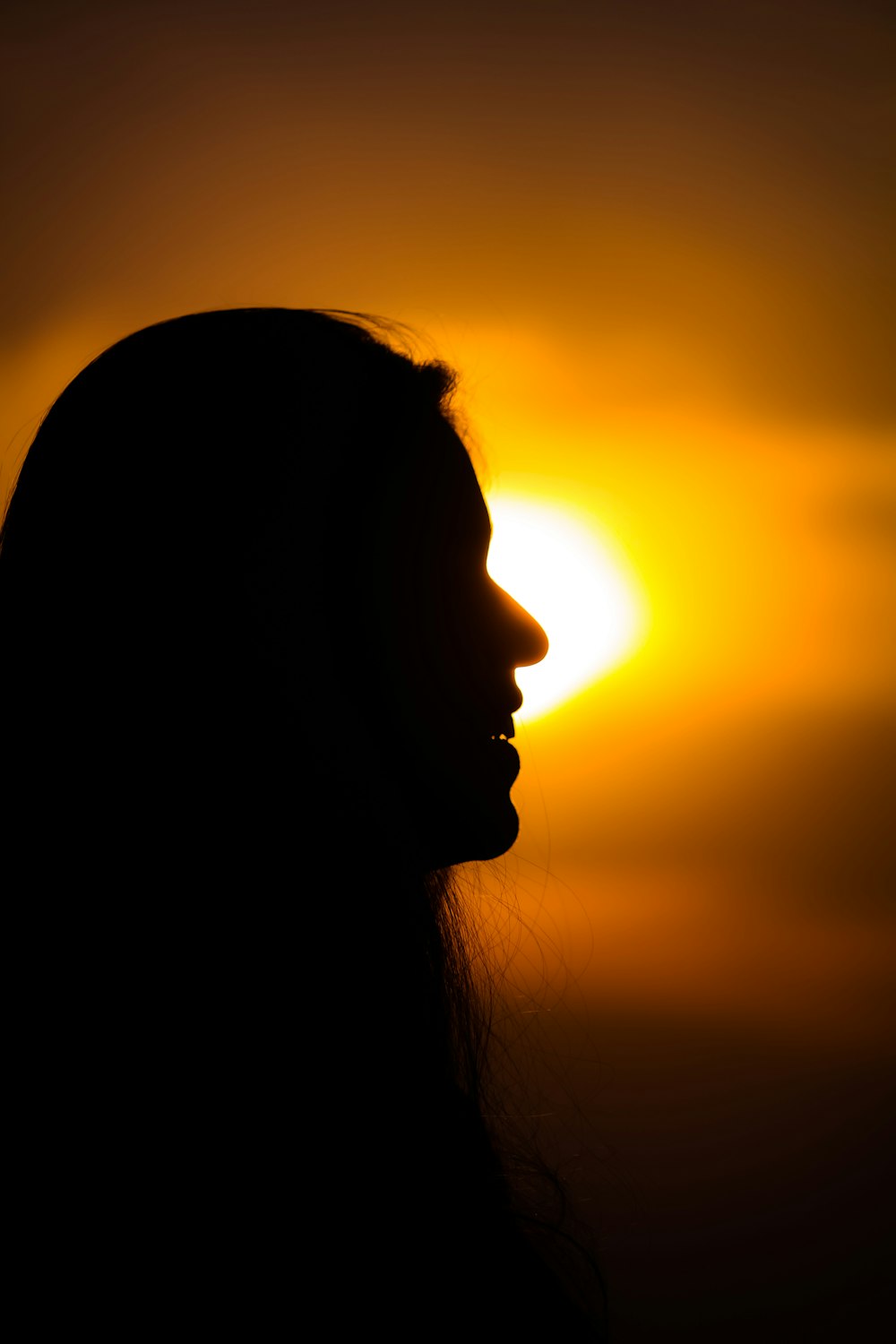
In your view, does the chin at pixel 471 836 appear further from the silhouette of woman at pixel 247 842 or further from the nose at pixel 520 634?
the nose at pixel 520 634

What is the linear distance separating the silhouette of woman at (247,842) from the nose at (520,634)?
2.0 inches

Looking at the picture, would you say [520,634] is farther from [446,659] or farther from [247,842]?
[247,842]

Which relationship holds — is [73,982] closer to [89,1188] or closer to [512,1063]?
[89,1188]

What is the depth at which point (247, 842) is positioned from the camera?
0.66m

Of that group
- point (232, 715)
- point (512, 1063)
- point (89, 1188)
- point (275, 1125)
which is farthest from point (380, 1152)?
point (512, 1063)

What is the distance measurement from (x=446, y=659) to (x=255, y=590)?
7.8 inches

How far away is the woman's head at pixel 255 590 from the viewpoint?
2.19 ft

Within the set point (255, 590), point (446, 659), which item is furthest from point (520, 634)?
point (255, 590)

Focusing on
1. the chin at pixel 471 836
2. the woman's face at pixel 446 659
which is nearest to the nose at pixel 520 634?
the woman's face at pixel 446 659

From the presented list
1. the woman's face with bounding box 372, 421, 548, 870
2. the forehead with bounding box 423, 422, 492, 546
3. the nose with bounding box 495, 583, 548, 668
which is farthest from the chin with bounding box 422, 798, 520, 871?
the forehead with bounding box 423, 422, 492, 546

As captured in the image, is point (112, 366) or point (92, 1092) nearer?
point (92, 1092)

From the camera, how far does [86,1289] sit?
19.7 inches

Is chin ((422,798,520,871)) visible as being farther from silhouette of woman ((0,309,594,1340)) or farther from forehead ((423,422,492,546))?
forehead ((423,422,492,546))

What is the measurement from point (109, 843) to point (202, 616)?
17 centimetres
